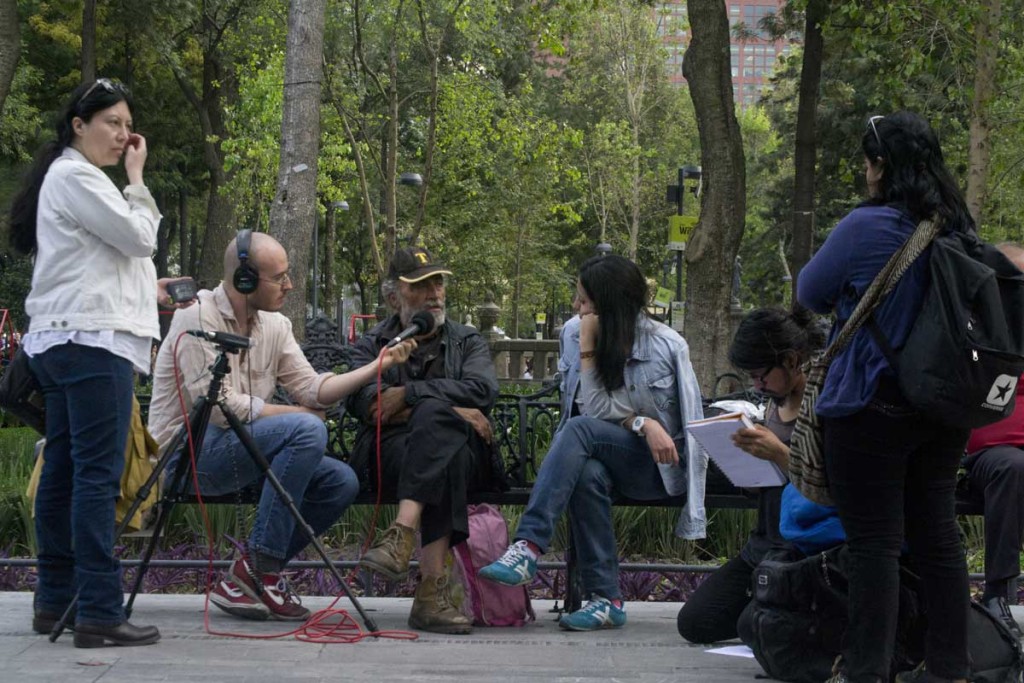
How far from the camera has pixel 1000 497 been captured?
214 inches

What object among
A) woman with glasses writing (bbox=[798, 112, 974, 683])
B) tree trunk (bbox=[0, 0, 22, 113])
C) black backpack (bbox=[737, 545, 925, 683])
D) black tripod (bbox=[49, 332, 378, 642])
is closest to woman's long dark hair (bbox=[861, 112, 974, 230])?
woman with glasses writing (bbox=[798, 112, 974, 683])

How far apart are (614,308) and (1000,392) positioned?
2.11 meters

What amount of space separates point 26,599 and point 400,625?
5.82ft

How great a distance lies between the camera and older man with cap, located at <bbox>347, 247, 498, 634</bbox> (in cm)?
555

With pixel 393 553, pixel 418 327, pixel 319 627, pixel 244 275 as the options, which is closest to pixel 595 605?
pixel 393 553

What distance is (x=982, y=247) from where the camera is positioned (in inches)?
167

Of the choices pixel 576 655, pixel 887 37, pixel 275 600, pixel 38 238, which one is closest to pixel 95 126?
pixel 38 238

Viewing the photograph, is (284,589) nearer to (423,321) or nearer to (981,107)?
(423,321)

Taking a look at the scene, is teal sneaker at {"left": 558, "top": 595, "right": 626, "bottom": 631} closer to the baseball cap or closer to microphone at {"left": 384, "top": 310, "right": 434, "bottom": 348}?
microphone at {"left": 384, "top": 310, "right": 434, "bottom": 348}

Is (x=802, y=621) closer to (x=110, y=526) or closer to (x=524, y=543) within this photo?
(x=524, y=543)

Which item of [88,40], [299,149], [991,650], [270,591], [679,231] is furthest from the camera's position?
[679,231]

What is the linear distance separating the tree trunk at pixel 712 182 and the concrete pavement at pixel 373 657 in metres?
6.90

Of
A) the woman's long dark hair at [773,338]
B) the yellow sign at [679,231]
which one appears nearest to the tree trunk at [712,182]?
the woman's long dark hair at [773,338]

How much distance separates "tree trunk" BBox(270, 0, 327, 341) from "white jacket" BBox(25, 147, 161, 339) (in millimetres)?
3896
